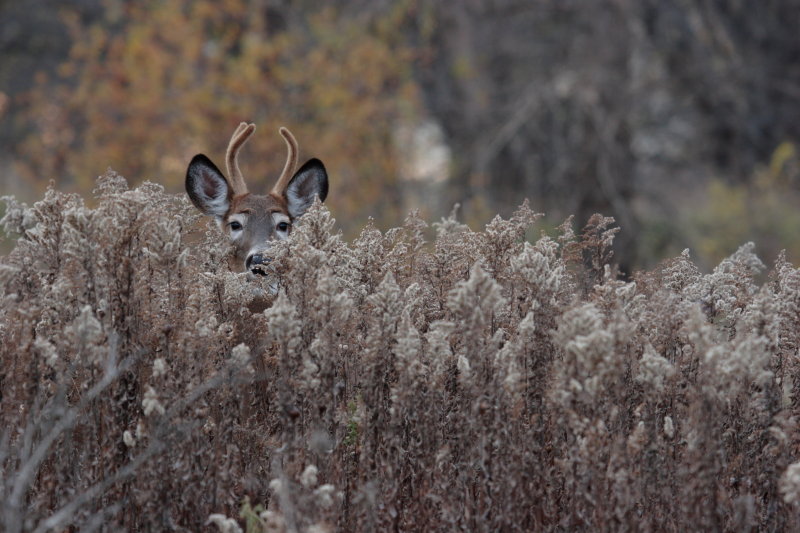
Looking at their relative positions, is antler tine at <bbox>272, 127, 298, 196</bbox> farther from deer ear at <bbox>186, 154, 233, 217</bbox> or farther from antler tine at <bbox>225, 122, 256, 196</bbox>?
deer ear at <bbox>186, 154, 233, 217</bbox>

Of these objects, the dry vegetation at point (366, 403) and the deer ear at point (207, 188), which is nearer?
the dry vegetation at point (366, 403)

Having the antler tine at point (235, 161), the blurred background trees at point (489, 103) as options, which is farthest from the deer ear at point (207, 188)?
the blurred background trees at point (489, 103)

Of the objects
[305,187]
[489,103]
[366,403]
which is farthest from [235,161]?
[489,103]

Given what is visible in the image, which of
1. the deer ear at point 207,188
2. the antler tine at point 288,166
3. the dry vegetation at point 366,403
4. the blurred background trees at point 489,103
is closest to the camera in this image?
the dry vegetation at point 366,403

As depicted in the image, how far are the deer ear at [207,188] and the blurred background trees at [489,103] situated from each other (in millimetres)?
8753

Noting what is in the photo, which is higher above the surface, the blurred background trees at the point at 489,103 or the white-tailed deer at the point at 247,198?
the blurred background trees at the point at 489,103

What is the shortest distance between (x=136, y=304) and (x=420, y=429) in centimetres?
122

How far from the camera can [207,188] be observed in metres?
7.32

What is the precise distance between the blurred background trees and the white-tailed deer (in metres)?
8.45

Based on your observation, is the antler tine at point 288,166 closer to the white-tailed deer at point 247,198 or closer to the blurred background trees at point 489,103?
the white-tailed deer at point 247,198

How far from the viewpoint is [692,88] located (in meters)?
17.0

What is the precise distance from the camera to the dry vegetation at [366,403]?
11.9 ft

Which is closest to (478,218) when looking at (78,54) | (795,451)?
(78,54)

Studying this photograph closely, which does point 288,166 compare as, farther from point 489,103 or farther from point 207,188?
point 489,103
